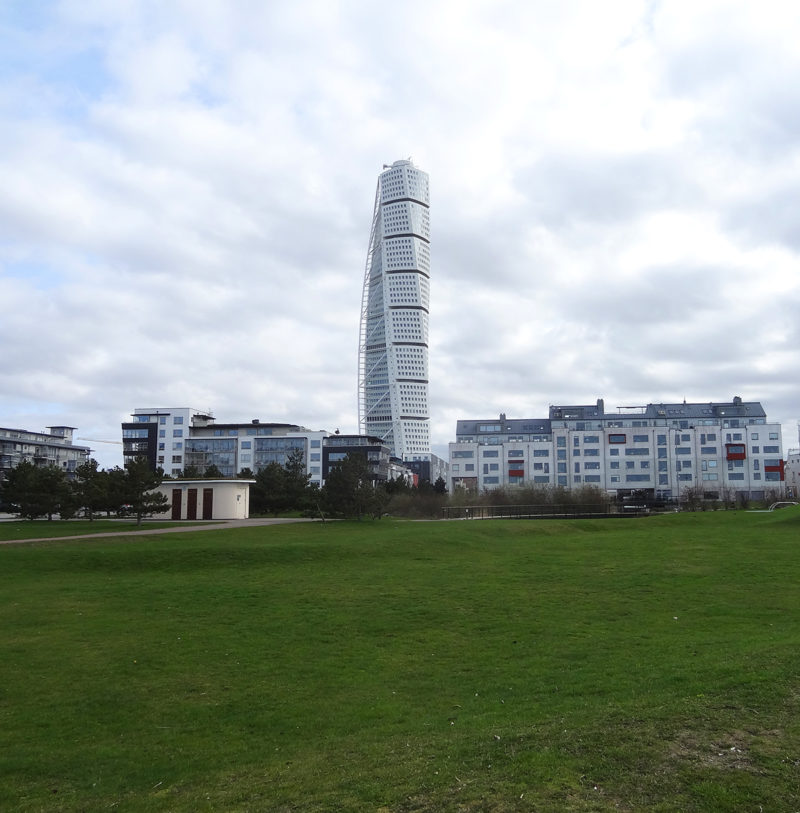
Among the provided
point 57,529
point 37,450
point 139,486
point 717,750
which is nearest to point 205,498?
point 139,486

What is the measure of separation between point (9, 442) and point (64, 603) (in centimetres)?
13549

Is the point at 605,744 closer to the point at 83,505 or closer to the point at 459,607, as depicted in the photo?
the point at 459,607

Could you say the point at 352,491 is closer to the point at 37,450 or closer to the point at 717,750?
the point at 717,750

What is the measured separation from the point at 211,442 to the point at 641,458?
80.3 metres

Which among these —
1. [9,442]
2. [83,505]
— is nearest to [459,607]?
[83,505]

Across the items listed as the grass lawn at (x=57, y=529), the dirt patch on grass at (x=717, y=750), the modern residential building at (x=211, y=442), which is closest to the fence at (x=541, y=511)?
the grass lawn at (x=57, y=529)

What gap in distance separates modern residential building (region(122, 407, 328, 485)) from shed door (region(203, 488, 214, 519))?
7672 centimetres

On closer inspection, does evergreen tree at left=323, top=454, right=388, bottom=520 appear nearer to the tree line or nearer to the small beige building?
the small beige building

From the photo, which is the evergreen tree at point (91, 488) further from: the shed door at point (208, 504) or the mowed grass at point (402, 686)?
the mowed grass at point (402, 686)

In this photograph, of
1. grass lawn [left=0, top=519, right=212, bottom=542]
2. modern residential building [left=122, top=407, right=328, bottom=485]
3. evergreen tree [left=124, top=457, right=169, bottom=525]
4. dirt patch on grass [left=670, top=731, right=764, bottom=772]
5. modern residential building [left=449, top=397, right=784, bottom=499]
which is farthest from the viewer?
modern residential building [left=122, top=407, right=328, bottom=485]

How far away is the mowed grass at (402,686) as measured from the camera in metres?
7.01

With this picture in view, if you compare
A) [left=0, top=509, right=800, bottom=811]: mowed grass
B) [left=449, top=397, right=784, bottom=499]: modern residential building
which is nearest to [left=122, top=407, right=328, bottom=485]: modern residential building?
[left=449, top=397, right=784, bottom=499]: modern residential building

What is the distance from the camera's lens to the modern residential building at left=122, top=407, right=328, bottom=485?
135 meters

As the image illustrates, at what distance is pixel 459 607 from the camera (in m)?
18.9
